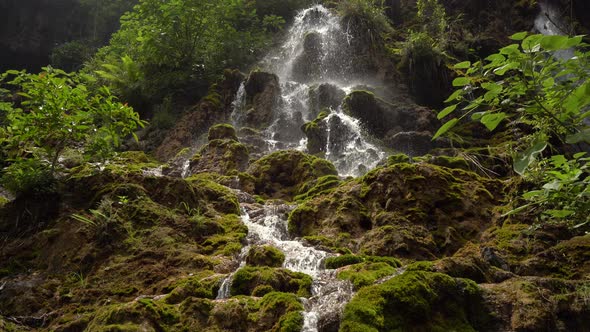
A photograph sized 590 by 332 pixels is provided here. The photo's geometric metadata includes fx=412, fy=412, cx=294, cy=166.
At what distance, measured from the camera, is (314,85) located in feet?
51.7

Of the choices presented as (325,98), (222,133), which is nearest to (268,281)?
(222,133)

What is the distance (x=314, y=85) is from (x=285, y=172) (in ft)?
22.7

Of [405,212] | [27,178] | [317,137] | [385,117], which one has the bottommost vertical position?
[27,178]

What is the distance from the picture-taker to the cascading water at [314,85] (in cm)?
1191

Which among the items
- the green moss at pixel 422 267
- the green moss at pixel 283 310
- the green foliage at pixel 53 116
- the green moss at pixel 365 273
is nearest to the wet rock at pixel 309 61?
the green foliage at pixel 53 116

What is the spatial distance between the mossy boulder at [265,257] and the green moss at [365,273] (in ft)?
3.22

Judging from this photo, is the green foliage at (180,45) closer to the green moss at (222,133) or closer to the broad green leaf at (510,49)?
the green moss at (222,133)

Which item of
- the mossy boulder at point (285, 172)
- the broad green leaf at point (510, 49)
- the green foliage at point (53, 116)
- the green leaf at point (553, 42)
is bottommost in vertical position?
the green leaf at point (553, 42)

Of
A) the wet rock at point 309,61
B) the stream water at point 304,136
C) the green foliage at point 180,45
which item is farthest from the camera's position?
the wet rock at point 309,61

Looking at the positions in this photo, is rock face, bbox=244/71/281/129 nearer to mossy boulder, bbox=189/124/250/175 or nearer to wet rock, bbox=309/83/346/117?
wet rock, bbox=309/83/346/117

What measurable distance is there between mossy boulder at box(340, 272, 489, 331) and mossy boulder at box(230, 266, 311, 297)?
2.93 feet

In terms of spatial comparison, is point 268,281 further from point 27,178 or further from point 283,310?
point 27,178

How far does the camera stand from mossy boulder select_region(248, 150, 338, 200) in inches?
363

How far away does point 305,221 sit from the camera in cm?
705
